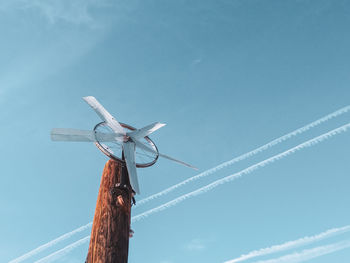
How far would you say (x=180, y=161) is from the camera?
13.0m

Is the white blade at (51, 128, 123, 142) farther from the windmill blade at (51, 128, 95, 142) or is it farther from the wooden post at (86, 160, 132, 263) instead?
the wooden post at (86, 160, 132, 263)

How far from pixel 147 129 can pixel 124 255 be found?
16.5 ft

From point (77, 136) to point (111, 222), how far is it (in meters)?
3.30

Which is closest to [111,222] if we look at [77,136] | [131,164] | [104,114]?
[131,164]

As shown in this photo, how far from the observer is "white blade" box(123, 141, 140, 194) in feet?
26.6

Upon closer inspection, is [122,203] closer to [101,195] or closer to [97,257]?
[101,195]

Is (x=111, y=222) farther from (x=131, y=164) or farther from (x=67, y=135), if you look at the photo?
(x=67, y=135)

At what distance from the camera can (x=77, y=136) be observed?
9281 mm

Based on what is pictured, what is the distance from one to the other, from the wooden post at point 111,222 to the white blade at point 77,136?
165cm

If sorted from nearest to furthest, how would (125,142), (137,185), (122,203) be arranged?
(122,203), (137,185), (125,142)

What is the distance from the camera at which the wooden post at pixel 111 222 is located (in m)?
6.75

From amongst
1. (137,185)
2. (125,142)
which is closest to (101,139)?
(125,142)

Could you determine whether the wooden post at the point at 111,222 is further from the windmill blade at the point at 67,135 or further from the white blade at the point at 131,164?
the windmill blade at the point at 67,135

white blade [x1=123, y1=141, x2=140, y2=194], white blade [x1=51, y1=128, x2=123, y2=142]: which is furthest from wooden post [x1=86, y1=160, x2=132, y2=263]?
white blade [x1=51, y1=128, x2=123, y2=142]
